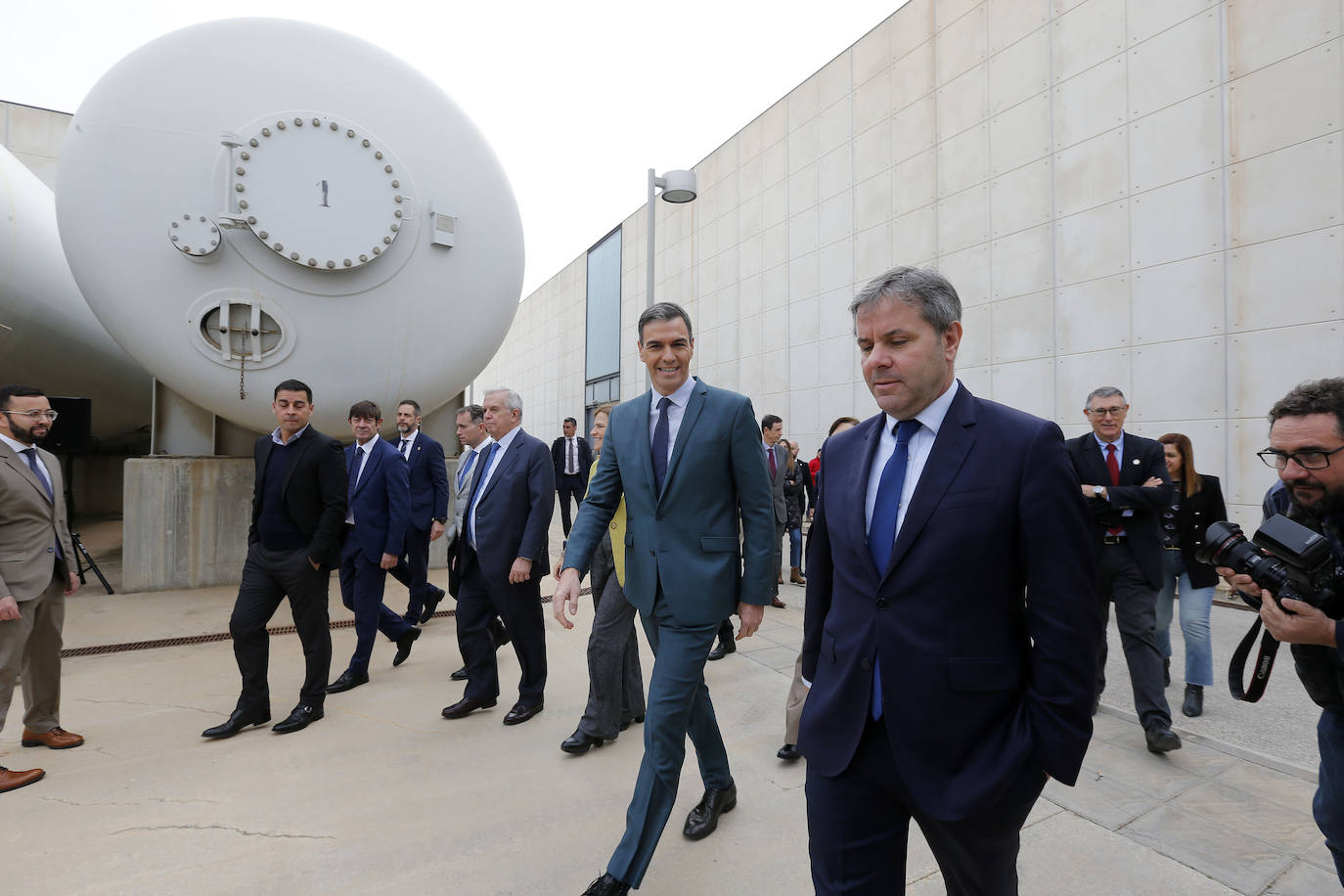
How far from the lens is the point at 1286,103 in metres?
5.85

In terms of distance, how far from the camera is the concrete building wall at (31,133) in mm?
11219

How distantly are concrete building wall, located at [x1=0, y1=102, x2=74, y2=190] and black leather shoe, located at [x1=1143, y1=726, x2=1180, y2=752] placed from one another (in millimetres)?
16811

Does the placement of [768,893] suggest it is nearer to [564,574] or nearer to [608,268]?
[564,574]

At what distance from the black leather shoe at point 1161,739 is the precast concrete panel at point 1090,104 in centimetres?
699

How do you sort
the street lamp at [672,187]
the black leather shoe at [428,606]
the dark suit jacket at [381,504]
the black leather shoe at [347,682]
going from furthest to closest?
the street lamp at [672,187], the black leather shoe at [428,606], the dark suit jacket at [381,504], the black leather shoe at [347,682]

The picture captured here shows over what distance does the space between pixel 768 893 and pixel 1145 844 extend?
1440 millimetres

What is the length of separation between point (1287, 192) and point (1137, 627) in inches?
210

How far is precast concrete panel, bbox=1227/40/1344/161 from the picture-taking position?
220 inches

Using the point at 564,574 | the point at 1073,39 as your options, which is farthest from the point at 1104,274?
the point at 564,574

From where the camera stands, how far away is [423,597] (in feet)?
16.8

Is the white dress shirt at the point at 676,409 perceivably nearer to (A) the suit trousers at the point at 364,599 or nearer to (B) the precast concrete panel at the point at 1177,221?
(A) the suit trousers at the point at 364,599

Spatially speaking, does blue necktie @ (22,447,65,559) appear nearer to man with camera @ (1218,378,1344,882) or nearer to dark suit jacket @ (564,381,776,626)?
dark suit jacket @ (564,381,776,626)

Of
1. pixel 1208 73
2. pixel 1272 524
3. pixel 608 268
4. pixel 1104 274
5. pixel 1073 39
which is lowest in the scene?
pixel 1272 524

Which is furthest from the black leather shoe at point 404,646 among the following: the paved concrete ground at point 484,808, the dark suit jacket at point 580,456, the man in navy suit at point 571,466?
the dark suit jacket at point 580,456
